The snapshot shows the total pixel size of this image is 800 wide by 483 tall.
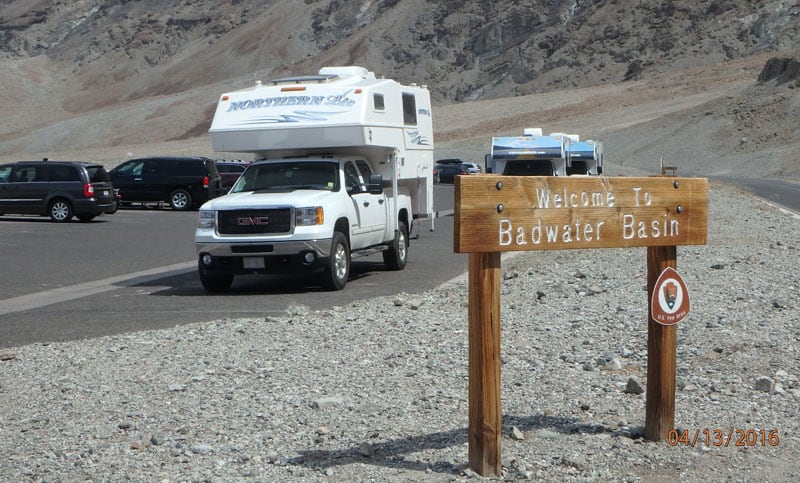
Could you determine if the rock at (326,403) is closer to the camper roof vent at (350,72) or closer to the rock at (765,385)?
the rock at (765,385)

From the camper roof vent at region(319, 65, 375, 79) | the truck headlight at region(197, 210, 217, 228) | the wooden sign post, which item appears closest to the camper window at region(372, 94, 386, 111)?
the camper roof vent at region(319, 65, 375, 79)

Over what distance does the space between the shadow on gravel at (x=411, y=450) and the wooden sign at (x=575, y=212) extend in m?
1.24

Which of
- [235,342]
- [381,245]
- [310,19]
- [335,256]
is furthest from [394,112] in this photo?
[310,19]

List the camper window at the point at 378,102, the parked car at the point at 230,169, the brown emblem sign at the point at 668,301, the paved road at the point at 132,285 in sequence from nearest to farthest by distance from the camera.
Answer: the brown emblem sign at the point at 668,301
the paved road at the point at 132,285
the camper window at the point at 378,102
the parked car at the point at 230,169

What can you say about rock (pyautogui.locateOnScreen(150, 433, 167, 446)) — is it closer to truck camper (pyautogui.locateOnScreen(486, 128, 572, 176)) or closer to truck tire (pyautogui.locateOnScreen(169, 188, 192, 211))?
truck camper (pyautogui.locateOnScreen(486, 128, 572, 176))

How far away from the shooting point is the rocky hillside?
106 meters

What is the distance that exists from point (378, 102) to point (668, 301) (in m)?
10.6

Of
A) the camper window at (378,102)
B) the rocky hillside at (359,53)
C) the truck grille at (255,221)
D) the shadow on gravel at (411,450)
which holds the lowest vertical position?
the shadow on gravel at (411,450)

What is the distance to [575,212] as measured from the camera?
596 cm

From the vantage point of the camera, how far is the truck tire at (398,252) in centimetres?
1716

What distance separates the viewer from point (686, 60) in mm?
106500

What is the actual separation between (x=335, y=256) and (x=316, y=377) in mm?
6837

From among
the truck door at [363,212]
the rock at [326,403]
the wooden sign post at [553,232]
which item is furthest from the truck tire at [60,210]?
the wooden sign post at [553,232]

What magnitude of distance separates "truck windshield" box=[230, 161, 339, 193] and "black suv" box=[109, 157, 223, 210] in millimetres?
19924
